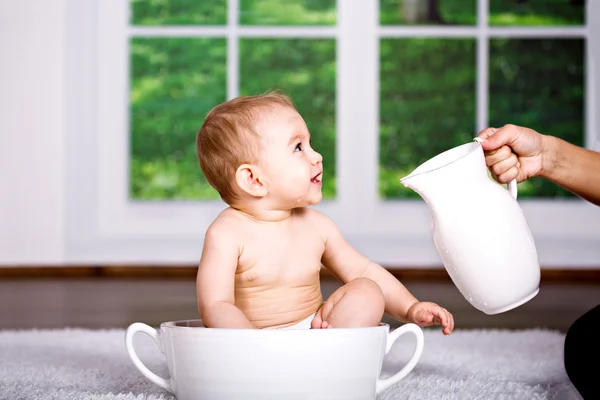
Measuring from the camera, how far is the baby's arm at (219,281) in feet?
3.02

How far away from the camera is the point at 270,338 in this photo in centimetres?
80

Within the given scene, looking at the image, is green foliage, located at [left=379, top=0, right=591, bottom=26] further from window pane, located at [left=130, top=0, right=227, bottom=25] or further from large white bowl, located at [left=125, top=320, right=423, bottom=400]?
large white bowl, located at [left=125, top=320, right=423, bottom=400]

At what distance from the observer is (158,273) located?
10.9 feet

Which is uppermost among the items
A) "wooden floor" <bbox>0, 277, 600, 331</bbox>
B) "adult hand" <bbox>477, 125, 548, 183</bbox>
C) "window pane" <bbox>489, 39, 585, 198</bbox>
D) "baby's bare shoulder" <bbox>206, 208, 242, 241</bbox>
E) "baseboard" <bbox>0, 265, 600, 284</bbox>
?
"window pane" <bbox>489, 39, 585, 198</bbox>

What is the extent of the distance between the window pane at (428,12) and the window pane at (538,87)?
7.0 inches

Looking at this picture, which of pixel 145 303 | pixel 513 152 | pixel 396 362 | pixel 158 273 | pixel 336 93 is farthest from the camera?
pixel 336 93

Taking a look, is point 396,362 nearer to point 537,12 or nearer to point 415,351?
point 415,351

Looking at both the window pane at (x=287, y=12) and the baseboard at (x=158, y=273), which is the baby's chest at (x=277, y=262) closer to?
the baseboard at (x=158, y=273)

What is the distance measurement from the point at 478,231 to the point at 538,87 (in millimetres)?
3017

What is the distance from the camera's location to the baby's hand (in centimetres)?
95

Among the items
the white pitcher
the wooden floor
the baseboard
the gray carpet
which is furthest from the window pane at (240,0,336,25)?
the white pitcher

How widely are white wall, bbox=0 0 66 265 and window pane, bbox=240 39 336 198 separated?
805 mm

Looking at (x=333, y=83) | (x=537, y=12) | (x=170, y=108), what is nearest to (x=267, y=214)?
(x=170, y=108)

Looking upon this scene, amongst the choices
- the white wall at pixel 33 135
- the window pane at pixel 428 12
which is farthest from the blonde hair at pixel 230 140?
the window pane at pixel 428 12
